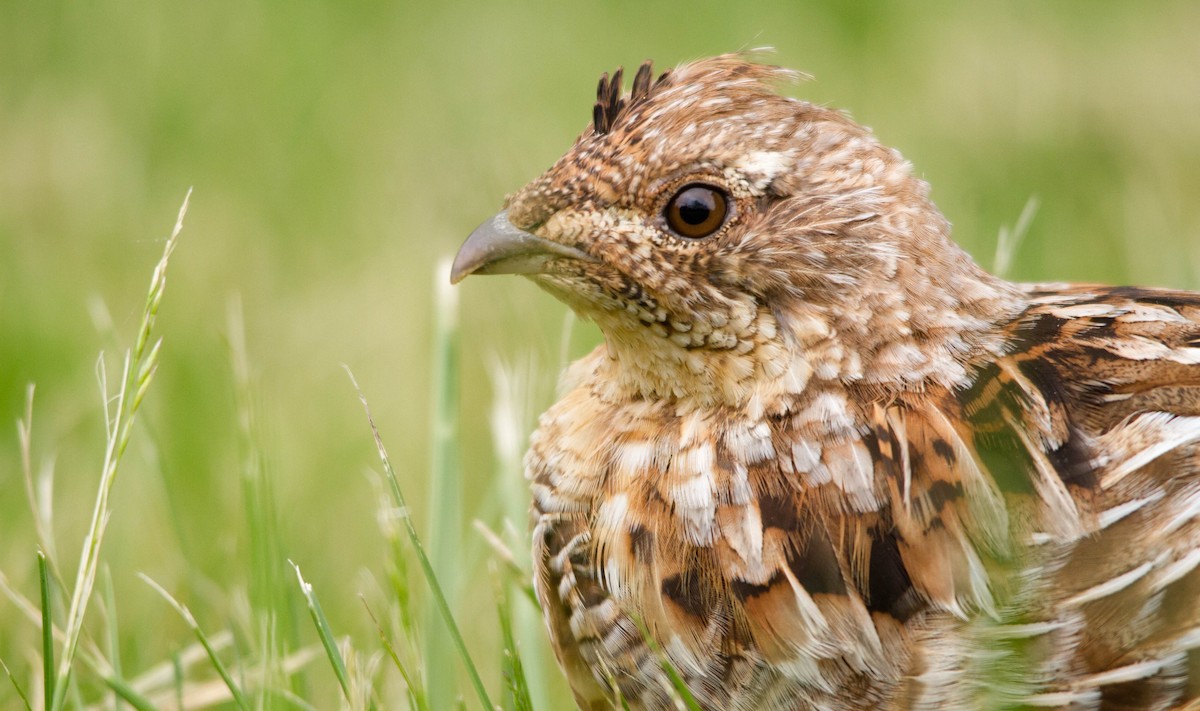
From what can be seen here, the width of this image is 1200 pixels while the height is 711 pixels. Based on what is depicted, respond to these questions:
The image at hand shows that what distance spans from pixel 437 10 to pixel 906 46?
312 cm

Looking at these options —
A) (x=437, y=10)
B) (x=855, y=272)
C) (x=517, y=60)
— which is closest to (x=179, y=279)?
(x=517, y=60)

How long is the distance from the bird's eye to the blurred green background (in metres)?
1.10

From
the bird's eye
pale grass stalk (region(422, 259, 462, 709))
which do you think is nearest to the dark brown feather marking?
the bird's eye

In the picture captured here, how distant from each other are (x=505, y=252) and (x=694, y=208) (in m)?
0.44

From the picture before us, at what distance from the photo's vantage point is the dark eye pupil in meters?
2.98

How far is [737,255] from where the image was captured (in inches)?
117

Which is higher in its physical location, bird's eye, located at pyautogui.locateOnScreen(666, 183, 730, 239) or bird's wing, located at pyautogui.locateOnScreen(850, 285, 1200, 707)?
bird's eye, located at pyautogui.locateOnScreen(666, 183, 730, 239)

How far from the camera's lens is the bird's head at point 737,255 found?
298 cm

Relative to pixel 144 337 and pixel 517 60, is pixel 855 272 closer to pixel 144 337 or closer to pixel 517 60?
pixel 144 337

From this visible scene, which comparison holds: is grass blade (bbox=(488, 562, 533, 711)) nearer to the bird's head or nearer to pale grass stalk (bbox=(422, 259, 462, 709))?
pale grass stalk (bbox=(422, 259, 462, 709))

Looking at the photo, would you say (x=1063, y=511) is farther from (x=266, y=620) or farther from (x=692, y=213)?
(x=266, y=620)

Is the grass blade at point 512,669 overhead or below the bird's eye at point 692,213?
below

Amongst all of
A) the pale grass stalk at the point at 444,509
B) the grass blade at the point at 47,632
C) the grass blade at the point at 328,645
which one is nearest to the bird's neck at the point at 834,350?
the pale grass stalk at the point at 444,509

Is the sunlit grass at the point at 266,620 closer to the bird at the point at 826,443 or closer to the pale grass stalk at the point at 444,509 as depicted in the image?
the pale grass stalk at the point at 444,509
